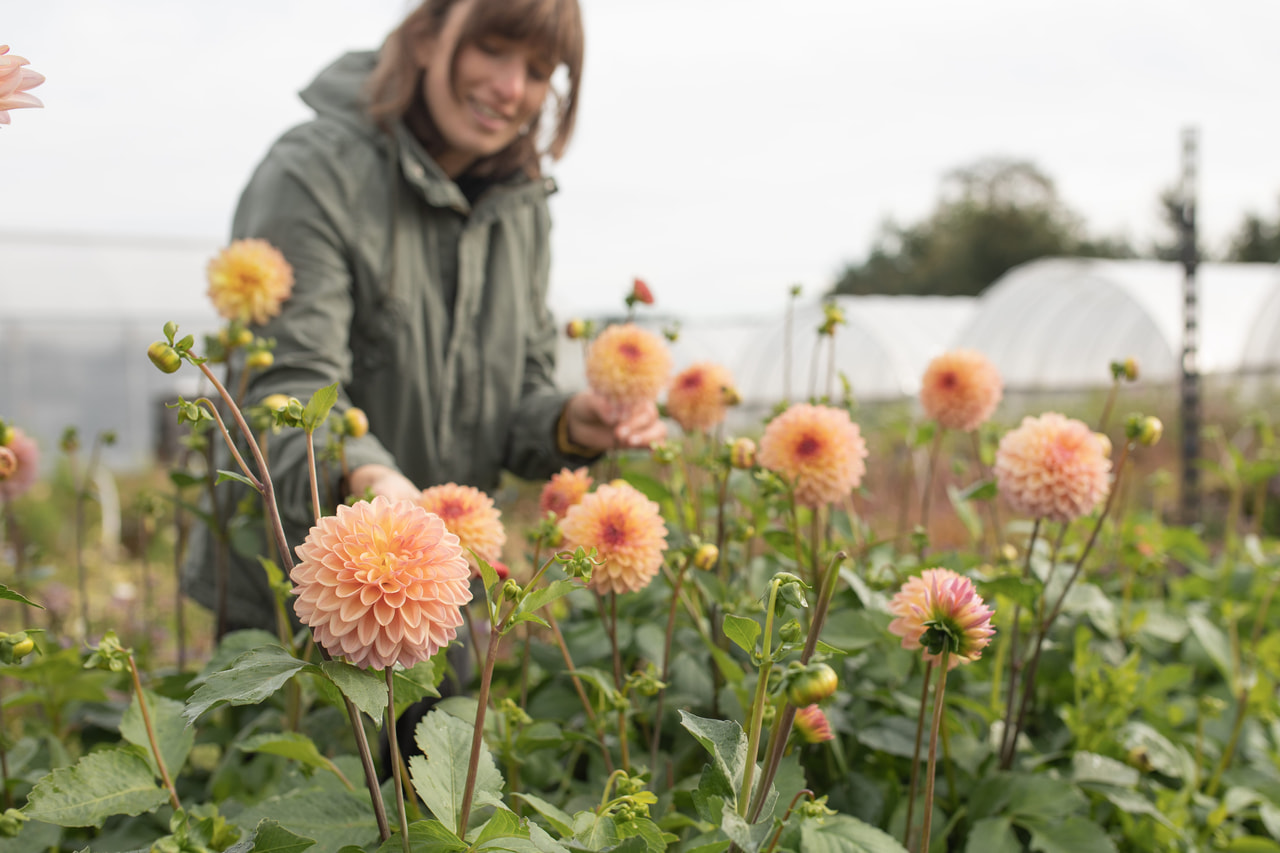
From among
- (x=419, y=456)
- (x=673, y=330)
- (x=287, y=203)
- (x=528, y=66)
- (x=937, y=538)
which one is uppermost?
(x=528, y=66)

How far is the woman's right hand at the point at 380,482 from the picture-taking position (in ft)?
3.15

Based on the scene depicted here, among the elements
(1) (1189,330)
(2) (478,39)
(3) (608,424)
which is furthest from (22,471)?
(1) (1189,330)

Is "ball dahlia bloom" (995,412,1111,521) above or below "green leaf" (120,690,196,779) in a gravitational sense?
above

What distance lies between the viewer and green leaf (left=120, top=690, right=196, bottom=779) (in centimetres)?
86

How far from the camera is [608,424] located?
144 cm

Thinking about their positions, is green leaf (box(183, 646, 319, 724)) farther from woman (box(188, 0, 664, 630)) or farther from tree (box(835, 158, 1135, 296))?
tree (box(835, 158, 1135, 296))

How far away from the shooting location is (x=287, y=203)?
1502 mm

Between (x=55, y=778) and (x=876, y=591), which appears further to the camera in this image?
(x=876, y=591)

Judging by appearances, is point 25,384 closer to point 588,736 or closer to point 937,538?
point 937,538

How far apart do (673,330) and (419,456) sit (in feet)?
1.95

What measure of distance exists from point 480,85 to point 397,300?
408 millimetres

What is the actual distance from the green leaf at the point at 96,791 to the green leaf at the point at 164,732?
0.12 ft

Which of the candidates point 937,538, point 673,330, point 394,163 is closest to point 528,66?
Result: point 394,163

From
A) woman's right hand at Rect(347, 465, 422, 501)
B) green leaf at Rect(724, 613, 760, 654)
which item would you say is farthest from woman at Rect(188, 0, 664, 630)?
green leaf at Rect(724, 613, 760, 654)
